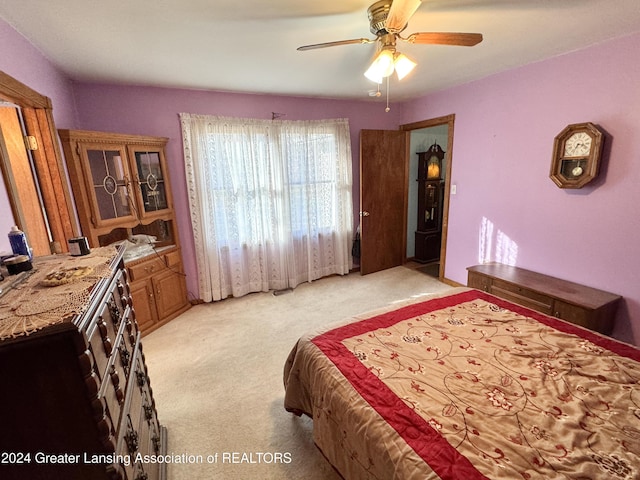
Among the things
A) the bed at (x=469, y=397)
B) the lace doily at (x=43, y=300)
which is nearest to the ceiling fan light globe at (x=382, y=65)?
the bed at (x=469, y=397)

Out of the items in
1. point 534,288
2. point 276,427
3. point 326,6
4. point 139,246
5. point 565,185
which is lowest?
point 276,427

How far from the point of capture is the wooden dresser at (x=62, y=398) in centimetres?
75

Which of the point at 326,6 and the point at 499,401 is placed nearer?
the point at 499,401

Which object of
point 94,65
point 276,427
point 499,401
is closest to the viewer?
point 499,401

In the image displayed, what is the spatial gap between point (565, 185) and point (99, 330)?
332 centimetres

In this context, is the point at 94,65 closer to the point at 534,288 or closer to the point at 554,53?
the point at 554,53

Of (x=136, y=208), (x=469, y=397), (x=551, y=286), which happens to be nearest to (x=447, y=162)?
(x=551, y=286)

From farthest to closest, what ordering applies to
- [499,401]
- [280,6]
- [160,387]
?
[160,387] < [280,6] < [499,401]

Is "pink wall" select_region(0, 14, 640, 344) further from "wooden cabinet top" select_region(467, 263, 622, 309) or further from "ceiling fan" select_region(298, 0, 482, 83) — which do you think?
"ceiling fan" select_region(298, 0, 482, 83)

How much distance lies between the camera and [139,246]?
2.88 m

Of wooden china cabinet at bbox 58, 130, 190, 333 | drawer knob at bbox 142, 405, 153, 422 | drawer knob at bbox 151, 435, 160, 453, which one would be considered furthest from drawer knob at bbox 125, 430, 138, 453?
wooden china cabinet at bbox 58, 130, 190, 333

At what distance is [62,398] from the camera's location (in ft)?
2.60

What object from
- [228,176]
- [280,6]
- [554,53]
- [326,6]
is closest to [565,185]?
[554,53]

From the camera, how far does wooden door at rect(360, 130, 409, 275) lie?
157 inches
